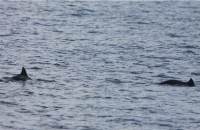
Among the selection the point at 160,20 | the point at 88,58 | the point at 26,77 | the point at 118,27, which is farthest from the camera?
the point at 160,20

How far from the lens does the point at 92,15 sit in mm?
61438

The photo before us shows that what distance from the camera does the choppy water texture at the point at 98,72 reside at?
17.6m

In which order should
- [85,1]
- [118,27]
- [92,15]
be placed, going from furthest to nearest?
[85,1]
[92,15]
[118,27]

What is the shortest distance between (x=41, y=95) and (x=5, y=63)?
8046 mm

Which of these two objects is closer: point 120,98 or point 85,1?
point 120,98

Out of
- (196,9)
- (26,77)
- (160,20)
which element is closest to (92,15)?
(160,20)

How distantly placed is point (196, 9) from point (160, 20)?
1586 centimetres

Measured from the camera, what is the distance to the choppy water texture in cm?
1759

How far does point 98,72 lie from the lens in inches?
1046

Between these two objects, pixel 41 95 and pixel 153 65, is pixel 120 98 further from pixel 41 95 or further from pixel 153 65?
pixel 153 65

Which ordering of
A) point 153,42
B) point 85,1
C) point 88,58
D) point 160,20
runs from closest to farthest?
point 88,58 → point 153,42 → point 160,20 → point 85,1

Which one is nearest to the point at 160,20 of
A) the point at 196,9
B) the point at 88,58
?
the point at 196,9

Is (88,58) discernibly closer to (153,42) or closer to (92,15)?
(153,42)

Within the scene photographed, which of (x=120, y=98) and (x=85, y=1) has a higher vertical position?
(x=85, y=1)
